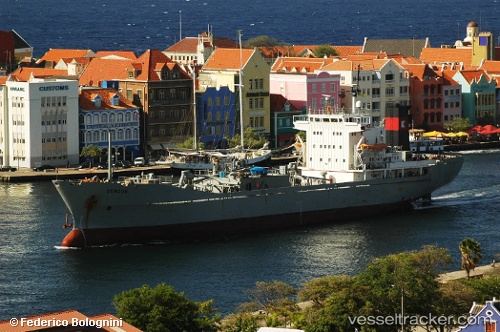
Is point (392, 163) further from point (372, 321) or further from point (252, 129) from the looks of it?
point (372, 321)

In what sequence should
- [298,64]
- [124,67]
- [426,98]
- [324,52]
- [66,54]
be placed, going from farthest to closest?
1. [324,52]
2. [66,54]
3. [298,64]
4. [426,98]
5. [124,67]

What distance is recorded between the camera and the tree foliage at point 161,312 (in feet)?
123

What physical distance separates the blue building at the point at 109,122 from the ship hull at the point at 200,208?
17.0 m

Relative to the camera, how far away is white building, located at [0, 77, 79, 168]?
74.5m

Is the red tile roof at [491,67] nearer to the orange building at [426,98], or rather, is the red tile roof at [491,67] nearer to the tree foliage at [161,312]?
the orange building at [426,98]

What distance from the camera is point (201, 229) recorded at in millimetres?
58594

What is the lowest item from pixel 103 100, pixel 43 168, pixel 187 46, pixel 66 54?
pixel 43 168

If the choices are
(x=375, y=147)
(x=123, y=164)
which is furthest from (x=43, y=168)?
(x=375, y=147)

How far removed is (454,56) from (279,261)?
53.8 meters

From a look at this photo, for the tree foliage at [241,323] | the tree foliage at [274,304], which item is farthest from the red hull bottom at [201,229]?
the tree foliage at [241,323]

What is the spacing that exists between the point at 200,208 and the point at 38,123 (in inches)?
724

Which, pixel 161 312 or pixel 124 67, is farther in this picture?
pixel 124 67

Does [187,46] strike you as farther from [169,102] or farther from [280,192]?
[280,192]

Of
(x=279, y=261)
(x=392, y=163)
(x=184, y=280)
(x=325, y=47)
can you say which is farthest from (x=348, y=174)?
(x=325, y=47)
